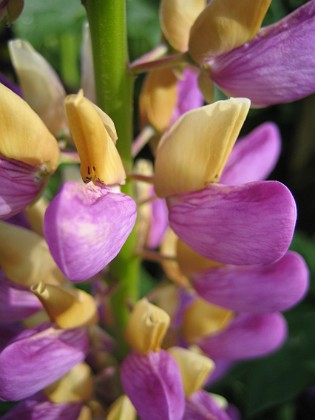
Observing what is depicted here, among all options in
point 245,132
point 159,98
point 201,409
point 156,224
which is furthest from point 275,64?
point 245,132

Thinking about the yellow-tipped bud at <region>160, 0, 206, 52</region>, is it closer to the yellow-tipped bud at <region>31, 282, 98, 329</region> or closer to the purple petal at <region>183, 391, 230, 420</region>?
the yellow-tipped bud at <region>31, 282, 98, 329</region>

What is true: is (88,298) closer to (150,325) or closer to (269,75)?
(150,325)

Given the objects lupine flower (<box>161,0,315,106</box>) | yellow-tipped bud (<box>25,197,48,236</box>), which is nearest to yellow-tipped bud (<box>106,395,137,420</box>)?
yellow-tipped bud (<box>25,197,48,236</box>)

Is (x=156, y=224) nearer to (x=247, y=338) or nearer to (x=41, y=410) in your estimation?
(x=247, y=338)

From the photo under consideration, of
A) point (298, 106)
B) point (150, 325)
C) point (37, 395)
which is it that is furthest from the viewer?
point (298, 106)

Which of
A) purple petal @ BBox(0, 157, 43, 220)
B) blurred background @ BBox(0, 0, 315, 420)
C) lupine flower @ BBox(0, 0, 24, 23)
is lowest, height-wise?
blurred background @ BBox(0, 0, 315, 420)

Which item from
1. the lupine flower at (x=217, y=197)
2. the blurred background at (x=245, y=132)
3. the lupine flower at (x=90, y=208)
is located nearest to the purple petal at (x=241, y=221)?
the lupine flower at (x=217, y=197)

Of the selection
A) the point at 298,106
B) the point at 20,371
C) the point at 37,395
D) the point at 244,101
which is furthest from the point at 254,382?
the point at 298,106
